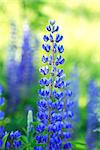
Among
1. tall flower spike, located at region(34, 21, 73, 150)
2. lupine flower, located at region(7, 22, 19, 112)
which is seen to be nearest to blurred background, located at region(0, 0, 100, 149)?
lupine flower, located at region(7, 22, 19, 112)

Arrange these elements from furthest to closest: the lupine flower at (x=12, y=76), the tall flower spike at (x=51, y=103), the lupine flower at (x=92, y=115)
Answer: the lupine flower at (x=12, y=76)
the lupine flower at (x=92, y=115)
the tall flower spike at (x=51, y=103)

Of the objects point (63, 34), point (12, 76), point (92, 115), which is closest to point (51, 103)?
point (92, 115)

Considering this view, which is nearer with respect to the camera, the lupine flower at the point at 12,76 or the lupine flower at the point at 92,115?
the lupine flower at the point at 92,115

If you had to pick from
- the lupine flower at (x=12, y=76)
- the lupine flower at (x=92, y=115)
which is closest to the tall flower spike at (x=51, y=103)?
the lupine flower at (x=92, y=115)

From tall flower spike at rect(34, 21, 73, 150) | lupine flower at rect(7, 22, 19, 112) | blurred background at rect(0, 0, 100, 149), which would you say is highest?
blurred background at rect(0, 0, 100, 149)

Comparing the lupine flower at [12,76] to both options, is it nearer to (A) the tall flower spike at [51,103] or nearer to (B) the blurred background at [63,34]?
(B) the blurred background at [63,34]

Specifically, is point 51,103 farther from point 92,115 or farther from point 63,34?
point 63,34

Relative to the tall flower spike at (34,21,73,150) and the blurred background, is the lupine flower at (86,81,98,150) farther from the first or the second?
the tall flower spike at (34,21,73,150)

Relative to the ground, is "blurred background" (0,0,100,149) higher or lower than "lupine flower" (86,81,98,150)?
higher

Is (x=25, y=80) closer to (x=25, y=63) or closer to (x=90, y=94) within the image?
(x=25, y=63)
